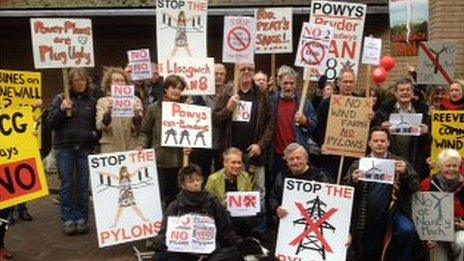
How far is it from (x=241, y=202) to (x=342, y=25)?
7.80 feet

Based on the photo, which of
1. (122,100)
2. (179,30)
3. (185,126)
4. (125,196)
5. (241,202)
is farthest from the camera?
(179,30)

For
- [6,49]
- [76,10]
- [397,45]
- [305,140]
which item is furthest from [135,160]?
[6,49]

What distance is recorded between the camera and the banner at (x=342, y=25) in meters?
7.57

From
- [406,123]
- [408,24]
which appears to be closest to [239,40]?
[406,123]

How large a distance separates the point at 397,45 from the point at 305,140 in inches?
174

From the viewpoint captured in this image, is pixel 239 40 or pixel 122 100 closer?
pixel 122 100

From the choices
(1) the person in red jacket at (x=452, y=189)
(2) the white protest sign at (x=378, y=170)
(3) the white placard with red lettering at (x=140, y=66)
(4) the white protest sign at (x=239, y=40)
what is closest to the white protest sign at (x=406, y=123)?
(1) the person in red jacket at (x=452, y=189)

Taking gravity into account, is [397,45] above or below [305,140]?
above

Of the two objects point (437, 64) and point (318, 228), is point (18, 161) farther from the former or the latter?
point (437, 64)

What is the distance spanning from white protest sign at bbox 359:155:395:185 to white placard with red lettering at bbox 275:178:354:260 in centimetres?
21

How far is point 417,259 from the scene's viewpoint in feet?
21.4

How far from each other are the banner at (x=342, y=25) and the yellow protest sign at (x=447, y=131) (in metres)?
1.23

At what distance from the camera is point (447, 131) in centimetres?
677

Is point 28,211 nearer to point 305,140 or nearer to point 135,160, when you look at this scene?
point 135,160
